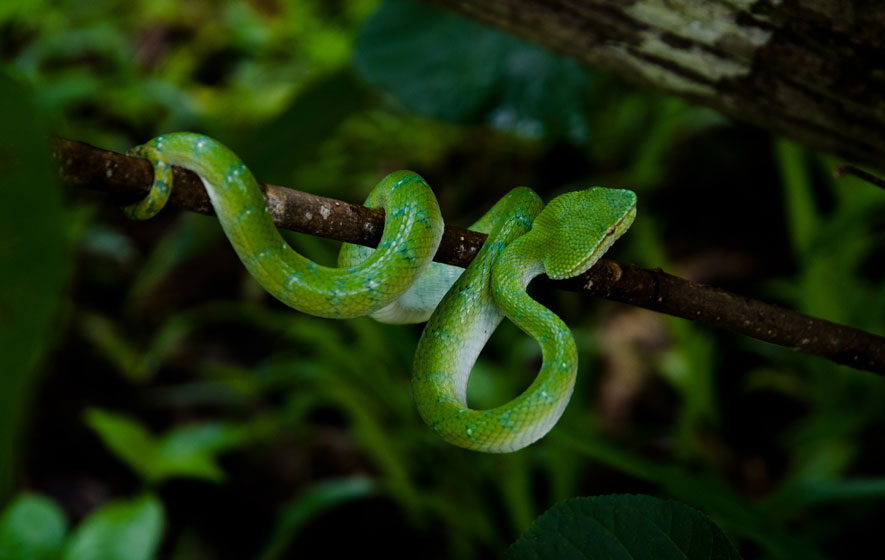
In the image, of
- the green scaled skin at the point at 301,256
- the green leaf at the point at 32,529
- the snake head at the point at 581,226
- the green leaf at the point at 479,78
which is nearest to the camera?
the green scaled skin at the point at 301,256

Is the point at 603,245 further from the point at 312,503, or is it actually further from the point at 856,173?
the point at 312,503

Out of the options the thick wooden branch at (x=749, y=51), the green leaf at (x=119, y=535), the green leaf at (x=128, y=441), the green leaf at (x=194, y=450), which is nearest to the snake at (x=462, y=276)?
the thick wooden branch at (x=749, y=51)

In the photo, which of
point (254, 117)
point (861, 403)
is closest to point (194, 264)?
point (254, 117)

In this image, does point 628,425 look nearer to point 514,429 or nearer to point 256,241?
point 514,429

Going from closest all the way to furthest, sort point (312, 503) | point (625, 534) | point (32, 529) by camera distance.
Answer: point (625, 534), point (32, 529), point (312, 503)

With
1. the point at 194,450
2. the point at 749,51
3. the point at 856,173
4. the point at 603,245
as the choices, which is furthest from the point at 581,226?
the point at 194,450

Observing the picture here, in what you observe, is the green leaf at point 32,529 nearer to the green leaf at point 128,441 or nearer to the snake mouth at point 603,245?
the green leaf at point 128,441
